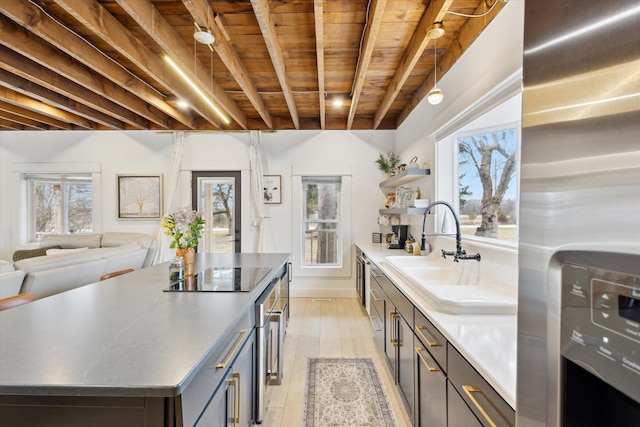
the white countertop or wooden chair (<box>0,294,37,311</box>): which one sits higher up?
the white countertop

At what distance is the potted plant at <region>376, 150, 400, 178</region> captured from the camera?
4.46 metres

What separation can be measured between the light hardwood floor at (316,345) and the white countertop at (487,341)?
1079 mm

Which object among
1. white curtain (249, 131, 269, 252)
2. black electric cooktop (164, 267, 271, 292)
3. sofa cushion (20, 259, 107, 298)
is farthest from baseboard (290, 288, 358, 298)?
sofa cushion (20, 259, 107, 298)

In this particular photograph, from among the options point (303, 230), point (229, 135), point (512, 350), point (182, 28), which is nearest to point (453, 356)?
point (512, 350)

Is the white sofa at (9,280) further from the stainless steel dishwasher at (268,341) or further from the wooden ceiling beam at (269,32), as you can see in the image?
the wooden ceiling beam at (269,32)

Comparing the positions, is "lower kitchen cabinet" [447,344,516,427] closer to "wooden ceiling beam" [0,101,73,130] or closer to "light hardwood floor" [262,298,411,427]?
"light hardwood floor" [262,298,411,427]

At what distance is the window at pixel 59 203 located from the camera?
200 inches

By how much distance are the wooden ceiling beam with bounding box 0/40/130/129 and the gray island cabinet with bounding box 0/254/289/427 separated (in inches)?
99.6

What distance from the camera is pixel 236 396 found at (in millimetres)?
1340

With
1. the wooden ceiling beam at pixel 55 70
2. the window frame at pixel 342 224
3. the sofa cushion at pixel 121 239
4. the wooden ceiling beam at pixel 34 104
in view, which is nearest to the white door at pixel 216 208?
the sofa cushion at pixel 121 239

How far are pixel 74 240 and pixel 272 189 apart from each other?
3225 mm

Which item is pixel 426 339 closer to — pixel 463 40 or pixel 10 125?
pixel 463 40

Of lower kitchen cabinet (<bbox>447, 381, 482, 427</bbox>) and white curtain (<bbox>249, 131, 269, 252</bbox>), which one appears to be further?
white curtain (<bbox>249, 131, 269, 252</bbox>)

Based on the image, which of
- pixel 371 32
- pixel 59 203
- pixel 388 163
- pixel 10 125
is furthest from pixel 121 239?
pixel 371 32
